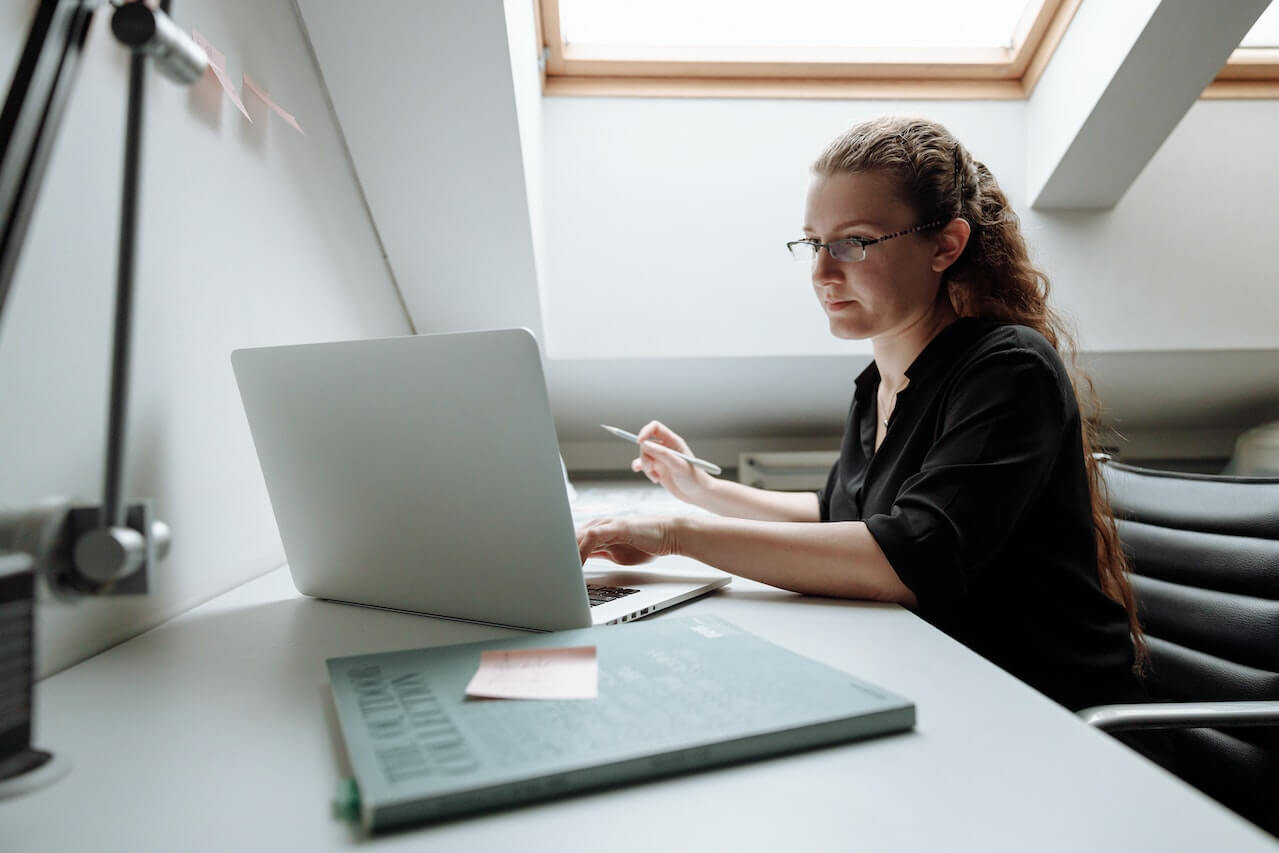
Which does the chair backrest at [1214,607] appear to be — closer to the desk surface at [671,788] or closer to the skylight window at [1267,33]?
the desk surface at [671,788]

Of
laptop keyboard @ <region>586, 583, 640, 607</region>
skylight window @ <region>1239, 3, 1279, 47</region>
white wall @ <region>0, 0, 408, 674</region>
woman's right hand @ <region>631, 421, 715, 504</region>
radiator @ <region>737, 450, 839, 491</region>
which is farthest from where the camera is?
radiator @ <region>737, 450, 839, 491</region>

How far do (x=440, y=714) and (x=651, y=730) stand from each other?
0.40 feet

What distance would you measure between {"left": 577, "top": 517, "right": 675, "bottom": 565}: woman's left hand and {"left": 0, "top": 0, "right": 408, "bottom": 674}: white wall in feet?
1.32

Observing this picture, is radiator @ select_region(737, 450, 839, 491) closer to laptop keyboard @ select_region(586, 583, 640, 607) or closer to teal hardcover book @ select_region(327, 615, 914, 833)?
laptop keyboard @ select_region(586, 583, 640, 607)

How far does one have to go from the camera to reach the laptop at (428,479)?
2.13ft

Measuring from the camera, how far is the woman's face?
41.9 inches

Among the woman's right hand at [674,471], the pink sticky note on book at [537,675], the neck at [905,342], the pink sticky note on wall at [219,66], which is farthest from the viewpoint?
the woman's right hand at [674,471]

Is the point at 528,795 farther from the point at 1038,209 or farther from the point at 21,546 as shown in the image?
the point at 1038,209

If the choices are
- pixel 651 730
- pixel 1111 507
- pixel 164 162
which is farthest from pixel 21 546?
pixel 1111 507

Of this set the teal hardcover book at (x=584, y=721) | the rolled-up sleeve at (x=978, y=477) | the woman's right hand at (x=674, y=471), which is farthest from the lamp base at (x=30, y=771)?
the woman's right hand at (x=674, y=471)

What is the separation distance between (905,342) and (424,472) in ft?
2.40

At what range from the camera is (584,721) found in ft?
1.50

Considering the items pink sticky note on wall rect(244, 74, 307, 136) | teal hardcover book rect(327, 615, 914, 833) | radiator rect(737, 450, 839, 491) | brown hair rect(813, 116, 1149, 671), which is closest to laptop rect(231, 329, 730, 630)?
teal hardcover book rect(327, 615, 914, 833)

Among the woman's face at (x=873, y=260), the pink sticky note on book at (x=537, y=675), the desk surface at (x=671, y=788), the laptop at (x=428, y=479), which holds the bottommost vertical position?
the desk surface at (x=671, y=788)
